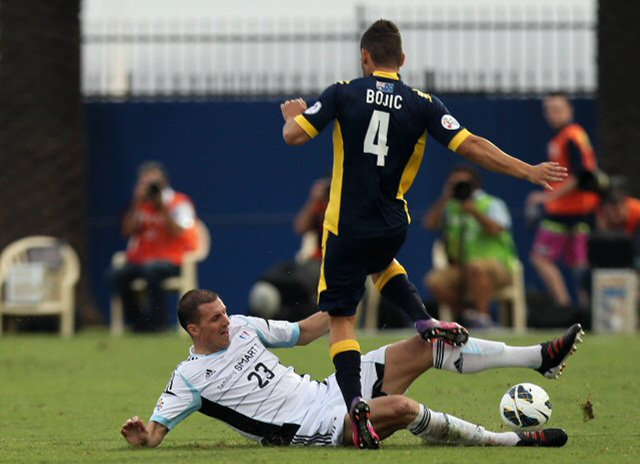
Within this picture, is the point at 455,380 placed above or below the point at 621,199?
below

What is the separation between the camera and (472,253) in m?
18.0

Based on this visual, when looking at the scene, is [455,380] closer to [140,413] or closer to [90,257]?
[140,413]

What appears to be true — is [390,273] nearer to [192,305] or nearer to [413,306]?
[413,306]

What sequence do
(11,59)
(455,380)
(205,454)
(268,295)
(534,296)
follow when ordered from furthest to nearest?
(11,59) → (534,296) → (268,295) → (455,380) → (205,454)

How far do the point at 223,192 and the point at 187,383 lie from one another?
13925 millimetres

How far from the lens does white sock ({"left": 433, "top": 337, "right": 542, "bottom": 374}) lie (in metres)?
8.43

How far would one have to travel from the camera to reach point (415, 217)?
850 inches

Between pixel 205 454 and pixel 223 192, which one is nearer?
pixel 205 454

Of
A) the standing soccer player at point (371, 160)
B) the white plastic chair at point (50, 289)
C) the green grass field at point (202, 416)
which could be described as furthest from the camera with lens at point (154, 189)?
the standing soccer player at point (371, 160)

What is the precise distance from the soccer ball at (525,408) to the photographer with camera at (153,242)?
1030cm

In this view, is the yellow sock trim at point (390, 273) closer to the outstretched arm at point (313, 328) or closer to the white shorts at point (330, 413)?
the outstretched arm at point (313, 328)

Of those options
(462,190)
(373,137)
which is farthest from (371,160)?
(462,190)

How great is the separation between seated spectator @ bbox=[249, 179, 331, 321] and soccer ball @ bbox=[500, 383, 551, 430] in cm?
884

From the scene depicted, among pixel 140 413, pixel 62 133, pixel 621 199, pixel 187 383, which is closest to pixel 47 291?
pixel 62 133
